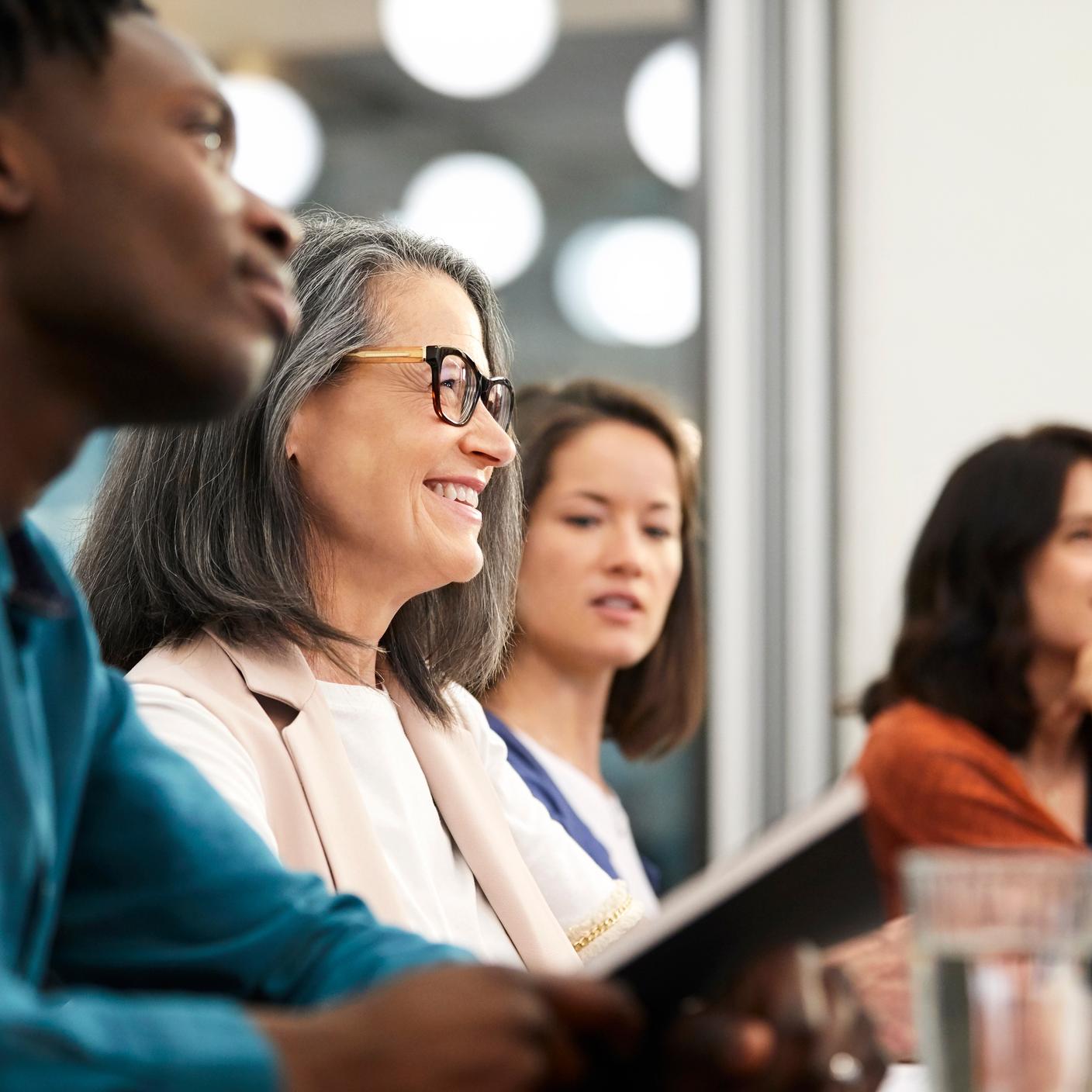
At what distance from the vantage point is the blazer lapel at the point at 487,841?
1697mm

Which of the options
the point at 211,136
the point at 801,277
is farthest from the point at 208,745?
the point at 801,277

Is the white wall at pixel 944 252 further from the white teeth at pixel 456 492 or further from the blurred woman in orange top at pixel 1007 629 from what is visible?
the white teeth at pixel 456 492

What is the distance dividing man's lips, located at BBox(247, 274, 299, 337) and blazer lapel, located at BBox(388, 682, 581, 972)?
906 millimetres

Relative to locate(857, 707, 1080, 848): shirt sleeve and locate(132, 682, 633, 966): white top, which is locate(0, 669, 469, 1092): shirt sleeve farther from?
locate(857, 707, 1080, 848): shirt sleeve

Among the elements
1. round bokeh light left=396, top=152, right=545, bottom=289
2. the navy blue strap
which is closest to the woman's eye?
the navy blue strap

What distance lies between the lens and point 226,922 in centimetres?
98

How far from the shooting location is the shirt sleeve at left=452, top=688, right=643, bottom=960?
192cm

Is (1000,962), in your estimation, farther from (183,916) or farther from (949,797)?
(949,797)

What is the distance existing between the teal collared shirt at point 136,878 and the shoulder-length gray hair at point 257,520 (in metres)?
0.65

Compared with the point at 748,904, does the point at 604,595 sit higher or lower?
lower

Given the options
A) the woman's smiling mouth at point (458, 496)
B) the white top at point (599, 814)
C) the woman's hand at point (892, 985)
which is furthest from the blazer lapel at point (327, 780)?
the white top at point (599, 814)

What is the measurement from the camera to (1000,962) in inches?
27.9

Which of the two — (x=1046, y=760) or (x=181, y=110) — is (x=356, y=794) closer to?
(x=181, y=110)

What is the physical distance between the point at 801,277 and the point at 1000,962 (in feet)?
12.8
